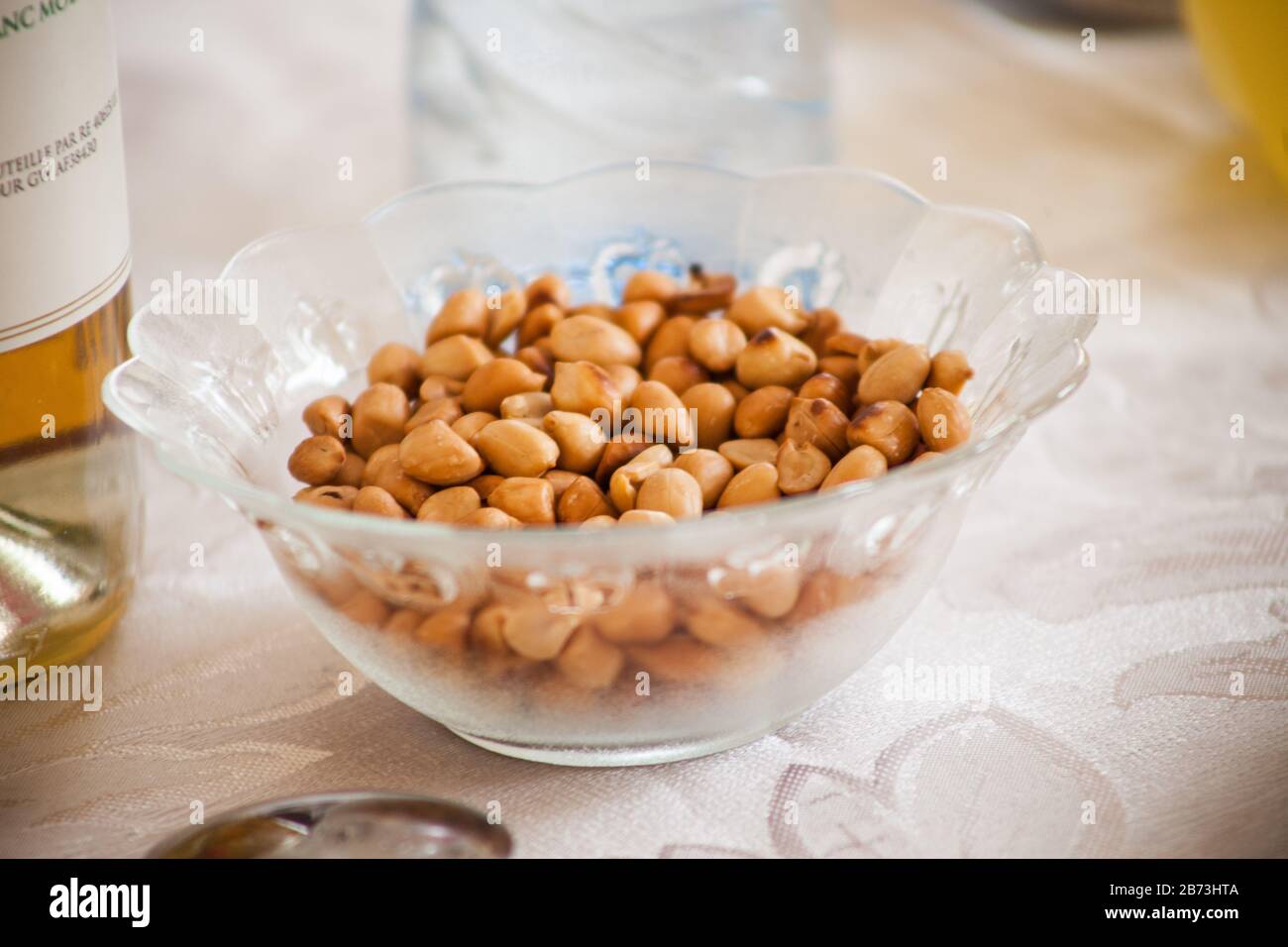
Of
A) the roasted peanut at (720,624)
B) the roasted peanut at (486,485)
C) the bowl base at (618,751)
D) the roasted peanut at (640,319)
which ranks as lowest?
the bowl base at (618,751)

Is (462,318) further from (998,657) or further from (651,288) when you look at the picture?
(998,657)

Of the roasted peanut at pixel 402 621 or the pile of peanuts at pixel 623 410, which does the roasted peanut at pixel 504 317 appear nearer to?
the pile of peanuts at pixel 623 410

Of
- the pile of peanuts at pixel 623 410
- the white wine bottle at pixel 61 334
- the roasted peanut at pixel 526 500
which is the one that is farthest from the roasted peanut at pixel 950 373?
the white wine bottle at pixel 61 334

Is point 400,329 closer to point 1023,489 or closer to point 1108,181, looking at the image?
point 1023,489

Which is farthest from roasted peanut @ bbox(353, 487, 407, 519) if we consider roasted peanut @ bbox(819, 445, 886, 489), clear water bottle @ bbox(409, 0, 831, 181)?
clear water bottle @ bbox(409, 0, 831, 181)

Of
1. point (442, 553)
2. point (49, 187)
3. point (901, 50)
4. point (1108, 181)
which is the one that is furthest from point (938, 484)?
point (901, 50)

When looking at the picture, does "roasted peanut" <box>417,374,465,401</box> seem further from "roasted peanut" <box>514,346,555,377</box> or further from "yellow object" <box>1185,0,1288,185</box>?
"yellow object" <box>1185,0,1288,185</box>

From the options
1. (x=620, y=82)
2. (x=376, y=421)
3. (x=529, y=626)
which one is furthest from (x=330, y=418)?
(x=620, y=82)
